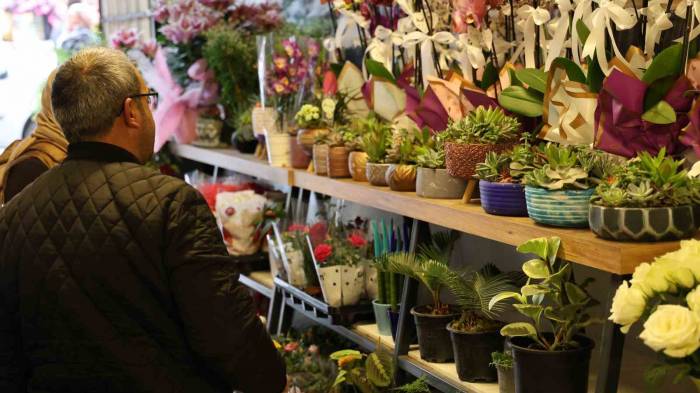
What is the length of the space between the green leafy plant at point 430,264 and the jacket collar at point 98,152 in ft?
2.75

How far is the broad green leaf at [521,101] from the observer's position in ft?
7.98

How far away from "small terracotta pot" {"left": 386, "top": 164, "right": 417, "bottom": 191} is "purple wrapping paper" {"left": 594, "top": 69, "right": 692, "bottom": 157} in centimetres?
71

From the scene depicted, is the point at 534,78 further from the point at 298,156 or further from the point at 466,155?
the point at 298,156

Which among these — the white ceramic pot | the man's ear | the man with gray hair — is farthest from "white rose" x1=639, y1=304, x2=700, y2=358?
the white ceramic pot

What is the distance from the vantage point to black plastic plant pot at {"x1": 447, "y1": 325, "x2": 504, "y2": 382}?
246 cm

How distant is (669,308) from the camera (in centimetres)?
164

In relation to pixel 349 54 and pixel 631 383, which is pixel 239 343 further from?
pixel 349 54

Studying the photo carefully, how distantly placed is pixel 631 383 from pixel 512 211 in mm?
484

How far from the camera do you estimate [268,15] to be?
4.62 metres

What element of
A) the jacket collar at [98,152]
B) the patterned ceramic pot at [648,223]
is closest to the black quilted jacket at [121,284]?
the jacket collar at [98,152]

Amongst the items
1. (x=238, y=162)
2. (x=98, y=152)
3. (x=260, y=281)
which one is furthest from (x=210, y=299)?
(x=238, y=162)

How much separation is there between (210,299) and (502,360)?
A: 713mm

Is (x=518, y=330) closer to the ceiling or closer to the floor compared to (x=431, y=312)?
closer to the ceiling

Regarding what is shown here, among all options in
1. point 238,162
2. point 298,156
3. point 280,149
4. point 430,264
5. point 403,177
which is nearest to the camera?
point 430,264
